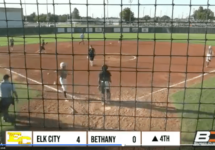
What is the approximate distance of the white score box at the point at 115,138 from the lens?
3053mm

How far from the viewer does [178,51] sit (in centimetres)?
1275

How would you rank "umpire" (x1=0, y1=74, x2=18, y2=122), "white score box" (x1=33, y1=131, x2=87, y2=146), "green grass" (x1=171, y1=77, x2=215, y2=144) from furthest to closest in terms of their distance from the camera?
"umpire" (x1=0, y1=74, x2=18, y2=122) → "green grass" (x1=171, y1=77, x2=215, y2=144) → "white score box" (x1=33, y1=131, x2=87, y2=146)

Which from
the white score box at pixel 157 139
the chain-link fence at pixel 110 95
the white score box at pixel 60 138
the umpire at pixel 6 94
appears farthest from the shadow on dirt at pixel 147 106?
the umpire at pixel 6 94

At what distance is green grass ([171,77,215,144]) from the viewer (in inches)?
139

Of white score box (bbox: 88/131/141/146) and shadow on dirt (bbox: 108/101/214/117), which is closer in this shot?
white score box (bbox: 88/131/141/146)

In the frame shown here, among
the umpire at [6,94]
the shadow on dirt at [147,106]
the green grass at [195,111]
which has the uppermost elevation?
the umpire at [6,94]

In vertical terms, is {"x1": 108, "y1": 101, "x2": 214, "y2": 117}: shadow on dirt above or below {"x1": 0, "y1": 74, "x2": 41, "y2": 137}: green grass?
below

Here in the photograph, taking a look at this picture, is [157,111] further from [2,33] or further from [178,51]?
[2,33]

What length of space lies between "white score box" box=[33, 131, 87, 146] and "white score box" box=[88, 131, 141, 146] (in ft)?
0.38

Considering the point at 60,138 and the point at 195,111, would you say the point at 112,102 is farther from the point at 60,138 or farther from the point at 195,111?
the point at 60,138

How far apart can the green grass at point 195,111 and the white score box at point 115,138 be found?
0.70 metres

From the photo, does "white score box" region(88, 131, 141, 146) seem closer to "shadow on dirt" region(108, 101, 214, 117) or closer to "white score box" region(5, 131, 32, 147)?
"white score box" region(5, 131, 32, 147)
